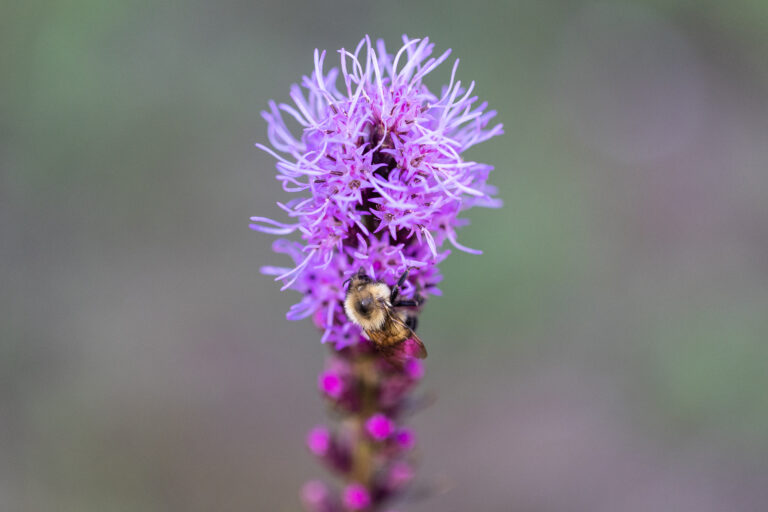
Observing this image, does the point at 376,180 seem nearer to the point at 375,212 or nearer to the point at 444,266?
the point at 375,212

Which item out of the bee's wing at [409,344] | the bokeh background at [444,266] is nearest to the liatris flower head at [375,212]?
the bee's wing at [409,344]

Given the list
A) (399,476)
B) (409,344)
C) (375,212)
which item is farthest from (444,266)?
(375,212)

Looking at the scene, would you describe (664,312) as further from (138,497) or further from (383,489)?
(138,497)

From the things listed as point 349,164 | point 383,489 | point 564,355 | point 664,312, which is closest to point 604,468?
point 564,355

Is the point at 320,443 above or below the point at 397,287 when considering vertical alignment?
below

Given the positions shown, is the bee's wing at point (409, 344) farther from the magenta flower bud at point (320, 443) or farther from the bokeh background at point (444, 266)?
the bokeh background at point (444, 266)

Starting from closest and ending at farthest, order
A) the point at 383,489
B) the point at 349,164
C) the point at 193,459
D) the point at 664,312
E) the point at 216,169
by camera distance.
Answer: the point at 349,164
the point at 383,489
the point at 193,459
the point at 664,312
the point at 216,169
